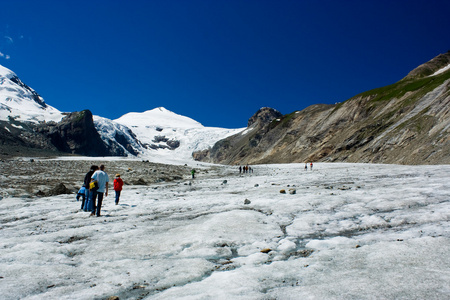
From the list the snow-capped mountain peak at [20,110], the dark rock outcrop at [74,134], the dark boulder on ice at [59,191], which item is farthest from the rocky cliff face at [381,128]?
the snow-capped mountain peak at [20,110]

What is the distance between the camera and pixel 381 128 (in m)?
53.7

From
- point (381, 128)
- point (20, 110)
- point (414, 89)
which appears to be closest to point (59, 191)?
point (381, 128)

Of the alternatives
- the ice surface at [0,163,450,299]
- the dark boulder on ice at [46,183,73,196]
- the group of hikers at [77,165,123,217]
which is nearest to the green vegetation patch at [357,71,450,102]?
the ice surface at [0,163,450,299]

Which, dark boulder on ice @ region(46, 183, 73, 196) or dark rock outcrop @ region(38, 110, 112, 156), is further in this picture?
dark rock outcrop @ region(38, 110, 112, 156)

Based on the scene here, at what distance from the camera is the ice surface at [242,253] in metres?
4.11

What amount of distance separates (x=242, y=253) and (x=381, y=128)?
57.4 m

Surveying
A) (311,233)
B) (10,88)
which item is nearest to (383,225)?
(311,233)

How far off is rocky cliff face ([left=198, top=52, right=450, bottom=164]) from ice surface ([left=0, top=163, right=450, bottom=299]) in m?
30.7

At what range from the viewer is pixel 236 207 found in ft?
35.6

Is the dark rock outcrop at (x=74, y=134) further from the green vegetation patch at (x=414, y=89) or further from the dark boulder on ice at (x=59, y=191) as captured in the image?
the green vegetation patch at (x=414, y=89)

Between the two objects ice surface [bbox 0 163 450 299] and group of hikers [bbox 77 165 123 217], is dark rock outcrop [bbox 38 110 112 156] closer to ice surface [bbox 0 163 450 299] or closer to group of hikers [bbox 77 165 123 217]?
group of hikers [bbox 77 165 123 217]

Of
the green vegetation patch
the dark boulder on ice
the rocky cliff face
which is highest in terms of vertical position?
the green vegetation patch

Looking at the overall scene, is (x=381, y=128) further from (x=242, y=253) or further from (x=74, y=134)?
(x=74, y=134)

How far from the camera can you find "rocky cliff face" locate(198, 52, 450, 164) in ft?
128
